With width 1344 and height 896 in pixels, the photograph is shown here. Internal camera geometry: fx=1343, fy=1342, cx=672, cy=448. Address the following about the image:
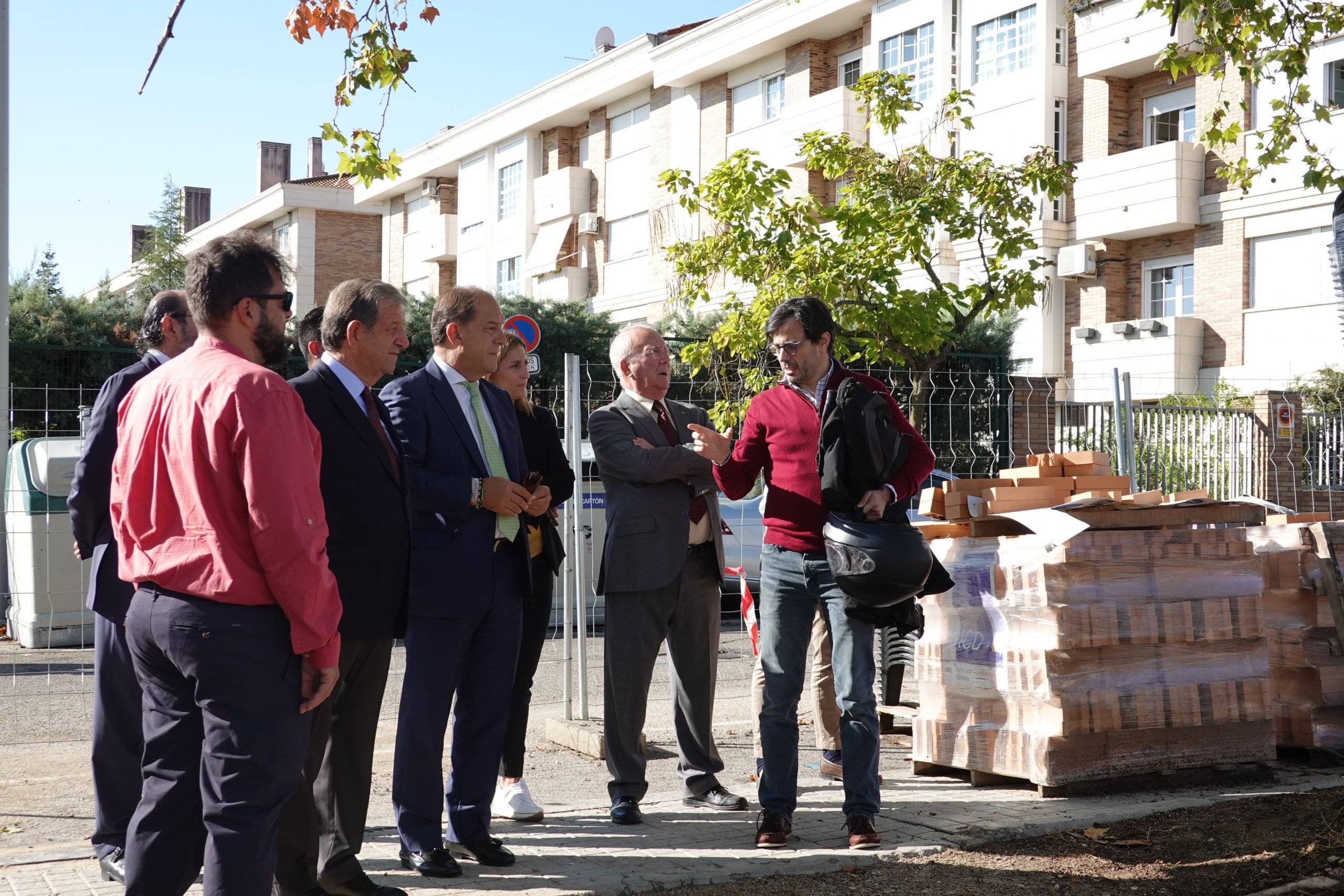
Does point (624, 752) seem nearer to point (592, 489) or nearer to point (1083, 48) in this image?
point (592, 489)

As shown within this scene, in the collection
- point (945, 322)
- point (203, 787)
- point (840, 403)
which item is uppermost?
point (945, 322)

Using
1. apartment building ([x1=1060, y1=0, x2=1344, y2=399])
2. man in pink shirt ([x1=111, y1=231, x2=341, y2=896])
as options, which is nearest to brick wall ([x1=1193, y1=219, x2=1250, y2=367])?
apartment building ([x1=1060, y1=0, x2=1344, y2=399])

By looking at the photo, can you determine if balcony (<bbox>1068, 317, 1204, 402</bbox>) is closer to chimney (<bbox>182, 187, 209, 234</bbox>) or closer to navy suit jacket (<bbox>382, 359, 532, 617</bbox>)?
navy suit jacket (<bbox>382, 359, 532, 617</bbox>)

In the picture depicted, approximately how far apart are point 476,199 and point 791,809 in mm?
41602

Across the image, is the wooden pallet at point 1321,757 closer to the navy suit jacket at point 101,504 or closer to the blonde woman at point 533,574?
the blonde woman at point 533,574

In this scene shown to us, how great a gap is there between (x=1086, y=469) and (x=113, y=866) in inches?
202

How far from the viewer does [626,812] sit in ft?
18.7

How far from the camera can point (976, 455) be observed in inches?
466

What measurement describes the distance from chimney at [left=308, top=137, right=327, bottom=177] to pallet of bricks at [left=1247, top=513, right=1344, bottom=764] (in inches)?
2227

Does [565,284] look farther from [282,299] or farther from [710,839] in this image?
[282,299]

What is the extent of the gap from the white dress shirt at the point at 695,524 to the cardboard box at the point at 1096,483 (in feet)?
7.18

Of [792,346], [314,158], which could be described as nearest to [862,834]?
[792,346]

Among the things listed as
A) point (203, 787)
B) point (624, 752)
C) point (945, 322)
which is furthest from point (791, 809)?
point (945, 322)

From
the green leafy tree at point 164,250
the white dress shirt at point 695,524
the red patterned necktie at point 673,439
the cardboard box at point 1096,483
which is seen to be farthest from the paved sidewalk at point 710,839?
the green leafy tree at point 164,250
